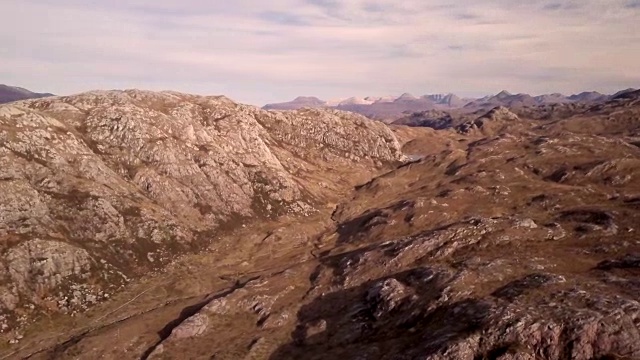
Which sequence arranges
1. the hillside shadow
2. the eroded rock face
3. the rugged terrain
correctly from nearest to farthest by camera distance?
the hillside shadow → the rugged terrain → the eroded rock face

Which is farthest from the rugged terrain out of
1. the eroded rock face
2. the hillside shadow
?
the eroded rock face

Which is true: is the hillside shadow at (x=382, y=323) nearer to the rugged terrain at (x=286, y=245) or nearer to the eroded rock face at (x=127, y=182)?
the rugged terrain at (x=286, y=245)

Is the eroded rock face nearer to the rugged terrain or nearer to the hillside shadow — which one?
the rugged terrain

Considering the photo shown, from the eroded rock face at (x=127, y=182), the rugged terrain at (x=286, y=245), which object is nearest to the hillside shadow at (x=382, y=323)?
the rugged terrain at (x=286, y=245)

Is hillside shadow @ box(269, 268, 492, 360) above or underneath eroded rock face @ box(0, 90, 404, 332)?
underneath

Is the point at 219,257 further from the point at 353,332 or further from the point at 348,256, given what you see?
the point at 353,332

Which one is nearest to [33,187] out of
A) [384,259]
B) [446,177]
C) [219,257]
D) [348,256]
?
[219,257]

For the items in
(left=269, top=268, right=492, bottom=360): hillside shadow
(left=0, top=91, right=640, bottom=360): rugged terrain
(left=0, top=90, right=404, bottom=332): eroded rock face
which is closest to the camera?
(left=269, top=268, right=492, bottom=360): hillside shadow
